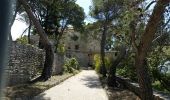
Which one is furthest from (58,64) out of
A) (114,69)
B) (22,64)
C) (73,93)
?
(73,93)

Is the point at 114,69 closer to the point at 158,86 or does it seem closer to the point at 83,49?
the point at 158,86

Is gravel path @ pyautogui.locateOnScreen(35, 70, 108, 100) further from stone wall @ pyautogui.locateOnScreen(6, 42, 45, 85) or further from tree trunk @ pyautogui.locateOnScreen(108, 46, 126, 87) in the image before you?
stone wall @ pyautogui.locateOnScreen(6, 42, 45, 85)

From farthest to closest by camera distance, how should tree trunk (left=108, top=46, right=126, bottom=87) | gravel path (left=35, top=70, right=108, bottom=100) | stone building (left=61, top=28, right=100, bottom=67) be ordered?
stone building (left=61, top=28, right=100, bottom=67) → tree trunk (left=108, top=46, right=126, bottom=87) → gravel path (left=35, top=70, right=108, bottom=100)

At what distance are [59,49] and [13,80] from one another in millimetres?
24322

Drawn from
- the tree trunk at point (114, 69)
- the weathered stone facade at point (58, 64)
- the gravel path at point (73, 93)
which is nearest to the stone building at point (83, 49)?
the weathered stone facade at point (58, 64)

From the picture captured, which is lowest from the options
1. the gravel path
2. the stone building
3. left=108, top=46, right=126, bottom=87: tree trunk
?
the gravel path

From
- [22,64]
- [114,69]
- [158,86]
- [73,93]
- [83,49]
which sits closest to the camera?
[73,93]

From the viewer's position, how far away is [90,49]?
252 ft

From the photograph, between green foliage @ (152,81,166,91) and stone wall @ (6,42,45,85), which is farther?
green foliage @ (152,81,166,91)

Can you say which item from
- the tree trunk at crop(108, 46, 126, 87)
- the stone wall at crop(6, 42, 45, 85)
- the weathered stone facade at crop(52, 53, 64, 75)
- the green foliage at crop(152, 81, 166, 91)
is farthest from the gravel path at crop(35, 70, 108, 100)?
the weathered stone facade at crop(52, 53, 64, 75)

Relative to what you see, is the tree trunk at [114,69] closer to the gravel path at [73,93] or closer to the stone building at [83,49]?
the gravel path at [73,93]

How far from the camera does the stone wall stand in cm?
1757

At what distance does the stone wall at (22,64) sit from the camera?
17567mm

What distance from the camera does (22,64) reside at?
19.6m
